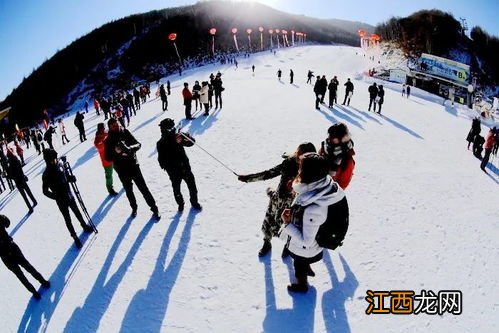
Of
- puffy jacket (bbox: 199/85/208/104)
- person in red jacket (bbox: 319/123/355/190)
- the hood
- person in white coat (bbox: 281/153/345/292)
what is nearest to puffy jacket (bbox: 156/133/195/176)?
person in red jacket (bbox: 319/123/355/190)

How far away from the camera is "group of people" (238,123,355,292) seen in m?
3.19

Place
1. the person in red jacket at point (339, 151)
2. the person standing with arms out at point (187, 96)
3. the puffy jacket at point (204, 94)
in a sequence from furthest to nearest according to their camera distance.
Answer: the puffy jacket at point (204, 94) → the person standing with arms out at point (187, 96) → the person in red jacket at point (339, 151)

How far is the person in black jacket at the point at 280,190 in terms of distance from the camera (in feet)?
13.7

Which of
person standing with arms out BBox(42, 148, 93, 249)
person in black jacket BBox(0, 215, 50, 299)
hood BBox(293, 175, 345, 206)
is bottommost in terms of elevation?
person in black jacket BBox(0, 215, 50, 299)

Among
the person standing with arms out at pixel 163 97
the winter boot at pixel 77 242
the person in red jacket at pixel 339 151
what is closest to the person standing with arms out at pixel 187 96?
the person standing with arms out at pixel 163 97

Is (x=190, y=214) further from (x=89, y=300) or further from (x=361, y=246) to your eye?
(x=361, y=246)

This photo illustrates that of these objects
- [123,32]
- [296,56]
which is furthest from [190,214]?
[123,32]

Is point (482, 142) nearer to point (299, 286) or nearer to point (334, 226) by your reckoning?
point (299, 286)

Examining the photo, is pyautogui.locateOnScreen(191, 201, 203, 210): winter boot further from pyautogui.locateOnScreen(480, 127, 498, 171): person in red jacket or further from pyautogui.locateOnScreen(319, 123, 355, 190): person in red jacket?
pyautogui.locateOnScreen(480, 127, 498, 171): person in red jacket

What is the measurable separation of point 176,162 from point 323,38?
121902mm

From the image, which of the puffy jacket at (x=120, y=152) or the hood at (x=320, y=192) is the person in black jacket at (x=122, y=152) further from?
the hood at (x=320, y=192)

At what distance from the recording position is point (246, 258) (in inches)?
204

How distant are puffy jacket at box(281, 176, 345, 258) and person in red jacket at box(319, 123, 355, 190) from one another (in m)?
1.29

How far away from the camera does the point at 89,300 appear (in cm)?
458
